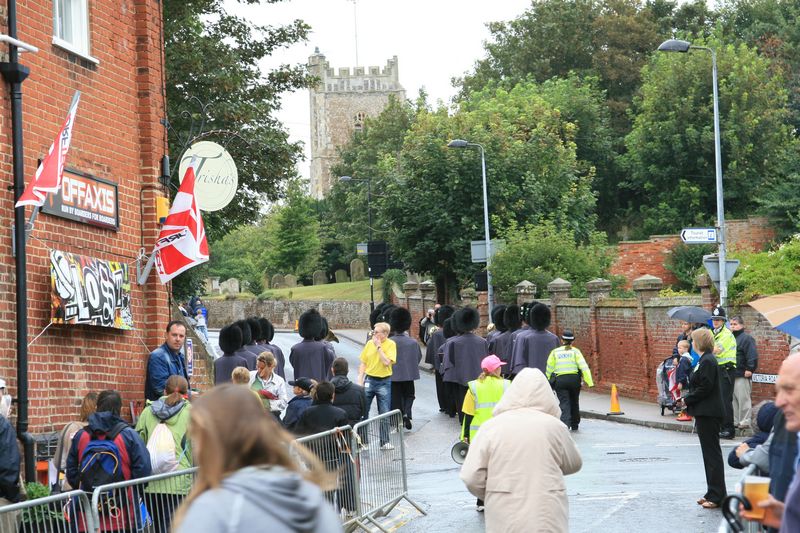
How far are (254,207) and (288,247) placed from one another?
5883cm

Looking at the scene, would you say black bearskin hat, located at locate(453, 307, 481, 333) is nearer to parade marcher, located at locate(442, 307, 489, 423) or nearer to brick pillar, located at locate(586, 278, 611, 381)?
parade marcher, located at locate(442, 307, 489, 423)

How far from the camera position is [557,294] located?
107 ft

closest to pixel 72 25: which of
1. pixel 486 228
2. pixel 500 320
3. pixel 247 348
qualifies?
pixel 247 348

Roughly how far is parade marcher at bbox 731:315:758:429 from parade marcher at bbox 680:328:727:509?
25.7 feet

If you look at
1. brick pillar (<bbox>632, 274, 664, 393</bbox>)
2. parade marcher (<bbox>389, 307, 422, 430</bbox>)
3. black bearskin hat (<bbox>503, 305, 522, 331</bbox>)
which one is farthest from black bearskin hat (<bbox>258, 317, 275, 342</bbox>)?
brick pillar (<bbox>632, 274, 664, 393</bbox>)

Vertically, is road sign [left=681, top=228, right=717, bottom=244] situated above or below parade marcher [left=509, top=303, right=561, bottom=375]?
above

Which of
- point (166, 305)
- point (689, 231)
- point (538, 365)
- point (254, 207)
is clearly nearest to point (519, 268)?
point (254, 207)

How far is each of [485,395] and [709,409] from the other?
2398mm

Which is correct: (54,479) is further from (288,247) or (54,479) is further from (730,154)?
(288,247)

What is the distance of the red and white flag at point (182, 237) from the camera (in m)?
13.9

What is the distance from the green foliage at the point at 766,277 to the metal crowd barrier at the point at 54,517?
1744 cm

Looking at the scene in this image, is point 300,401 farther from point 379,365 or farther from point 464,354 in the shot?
point 464,354

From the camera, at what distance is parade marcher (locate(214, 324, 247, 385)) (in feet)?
54.5

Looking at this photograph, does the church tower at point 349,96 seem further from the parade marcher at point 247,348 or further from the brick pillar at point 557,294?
the parade marcher at point 247,348
